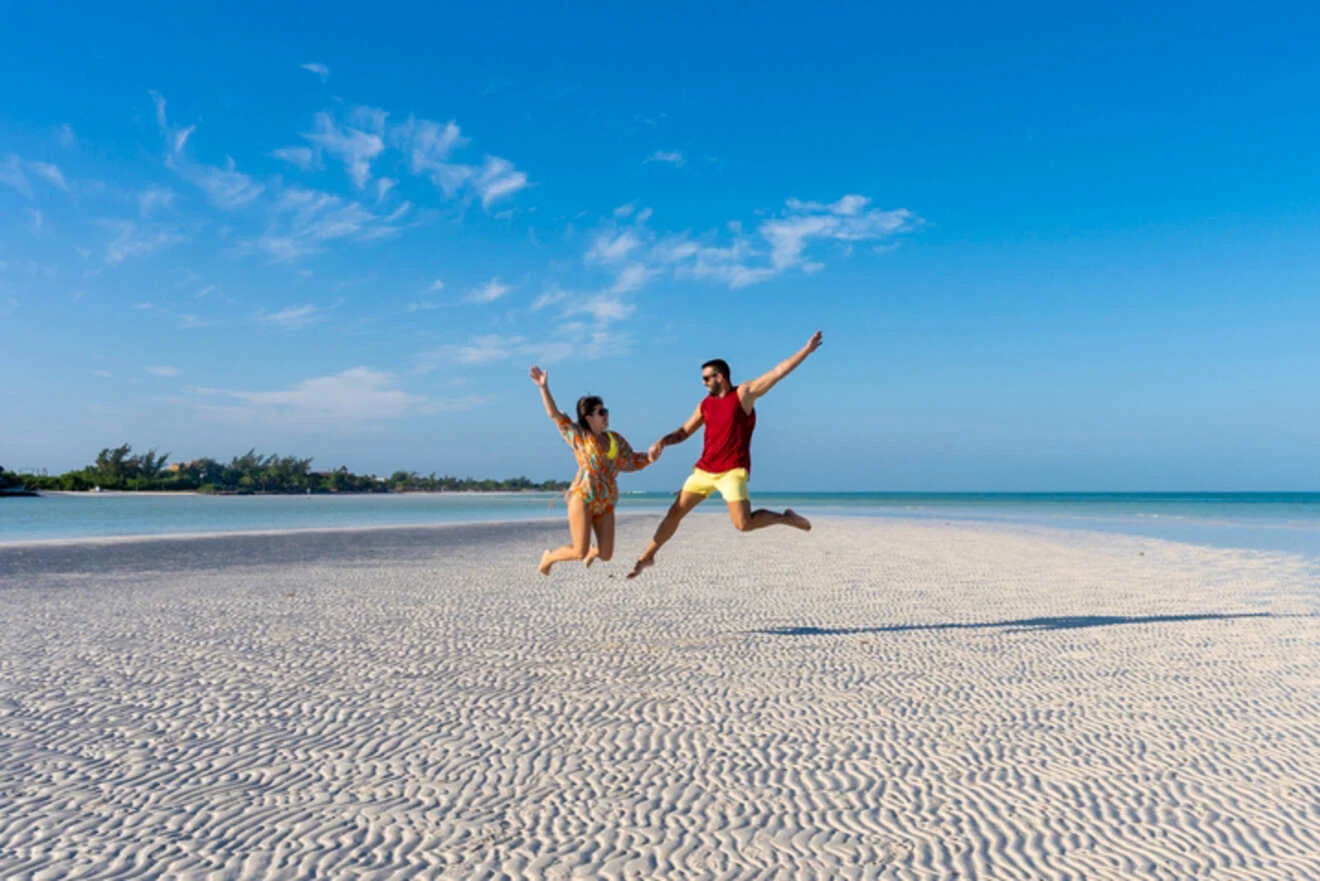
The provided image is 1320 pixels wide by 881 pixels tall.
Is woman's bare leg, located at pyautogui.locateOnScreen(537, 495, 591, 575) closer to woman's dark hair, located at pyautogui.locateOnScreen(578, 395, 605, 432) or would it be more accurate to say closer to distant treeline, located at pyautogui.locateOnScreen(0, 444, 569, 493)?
woman's dark hair, located at pyautogui.locateOnScreen(578, 395, 605, 432)

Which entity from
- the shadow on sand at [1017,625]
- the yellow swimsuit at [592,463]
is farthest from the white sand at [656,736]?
the yellow swimsuit at [592,463]

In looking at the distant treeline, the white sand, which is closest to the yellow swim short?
the white sand

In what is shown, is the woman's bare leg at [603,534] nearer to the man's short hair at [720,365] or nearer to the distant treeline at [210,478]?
the man's short hair at [720,365]

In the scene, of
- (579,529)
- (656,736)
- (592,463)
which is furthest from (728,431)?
(656,736)

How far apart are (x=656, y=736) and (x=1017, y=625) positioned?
5736mm

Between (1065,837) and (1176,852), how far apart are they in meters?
0.44

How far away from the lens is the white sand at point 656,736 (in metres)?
3.75

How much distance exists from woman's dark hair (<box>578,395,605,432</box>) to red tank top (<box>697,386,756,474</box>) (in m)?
1.01

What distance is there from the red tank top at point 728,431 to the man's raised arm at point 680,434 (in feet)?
0.27

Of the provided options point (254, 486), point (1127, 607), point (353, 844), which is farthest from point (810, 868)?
point (254, 486)

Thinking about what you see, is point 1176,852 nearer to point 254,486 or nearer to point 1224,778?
point 1224,778

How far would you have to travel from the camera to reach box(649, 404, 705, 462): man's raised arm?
27.0 ft

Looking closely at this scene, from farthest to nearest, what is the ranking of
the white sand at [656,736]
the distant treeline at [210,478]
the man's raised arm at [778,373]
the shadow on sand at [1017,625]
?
1. the distant treeline at [210,478]
2. the shadow on sand at [1017,625]
3. the man's raised arm at [778,373]
4. the white sand at [656,736]

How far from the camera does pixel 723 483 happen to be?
8156 mm
